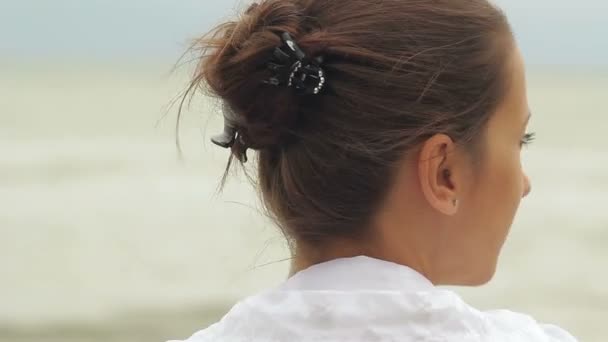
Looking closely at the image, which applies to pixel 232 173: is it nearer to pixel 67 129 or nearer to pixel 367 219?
pixel 367 219

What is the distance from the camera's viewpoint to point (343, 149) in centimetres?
96

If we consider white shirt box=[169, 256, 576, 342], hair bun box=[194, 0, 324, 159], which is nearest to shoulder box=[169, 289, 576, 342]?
white shirt box=[169, 256, 576, 342]

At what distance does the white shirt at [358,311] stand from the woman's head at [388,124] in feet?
0.08

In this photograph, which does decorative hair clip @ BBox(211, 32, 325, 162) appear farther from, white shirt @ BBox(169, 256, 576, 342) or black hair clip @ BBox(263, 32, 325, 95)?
white shirt @ BBox(169, 256, 576, 342)

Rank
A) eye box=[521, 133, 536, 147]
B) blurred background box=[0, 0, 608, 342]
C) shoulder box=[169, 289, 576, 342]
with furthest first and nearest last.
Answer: blurred background box=[0, 0, 608, 342] → eye box=[521, 133, 536, 147] → shoulder box=[169, 289, 576, 342]

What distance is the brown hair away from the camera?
37.4 inches

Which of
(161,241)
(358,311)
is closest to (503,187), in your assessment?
(358,311)

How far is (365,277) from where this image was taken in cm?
96

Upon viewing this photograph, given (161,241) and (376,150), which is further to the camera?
(161,241)

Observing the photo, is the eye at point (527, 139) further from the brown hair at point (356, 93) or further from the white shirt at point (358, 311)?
the white shirt at point (358, 311)

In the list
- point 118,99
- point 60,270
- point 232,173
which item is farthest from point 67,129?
point 232,173

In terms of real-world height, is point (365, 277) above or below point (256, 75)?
below

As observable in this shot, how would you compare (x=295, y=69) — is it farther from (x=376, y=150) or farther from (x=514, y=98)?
(x=514, y=98)

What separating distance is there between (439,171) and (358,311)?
14 centimetres
